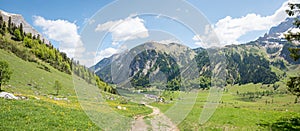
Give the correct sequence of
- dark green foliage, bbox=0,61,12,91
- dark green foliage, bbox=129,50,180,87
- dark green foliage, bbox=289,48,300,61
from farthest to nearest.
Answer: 1. dark green foliage, bbox=0,61,12,91
2. dark green foliage, bbox=289,48,300,61
3. dark green foliage, bbox=129,50,180,87

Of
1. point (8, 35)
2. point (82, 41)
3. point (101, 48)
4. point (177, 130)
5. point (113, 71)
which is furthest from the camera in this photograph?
point (8, 35)

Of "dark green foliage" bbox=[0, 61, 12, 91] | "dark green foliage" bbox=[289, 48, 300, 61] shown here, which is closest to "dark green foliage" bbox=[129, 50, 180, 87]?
"dark green foliage" bbox=[289, 48, 300, 61]

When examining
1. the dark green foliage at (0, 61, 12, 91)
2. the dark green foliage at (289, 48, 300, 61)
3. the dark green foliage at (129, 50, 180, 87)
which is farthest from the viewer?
the dark green foliage at (0, 61, 12, 91)

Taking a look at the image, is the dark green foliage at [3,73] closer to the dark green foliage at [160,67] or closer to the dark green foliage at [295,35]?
the dark green foliage at [160,67]

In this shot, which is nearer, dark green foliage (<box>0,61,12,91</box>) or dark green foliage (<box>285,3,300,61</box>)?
dark green foliage (<box>285,3,300,61</box>)

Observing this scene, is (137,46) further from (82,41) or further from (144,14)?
(82,41)

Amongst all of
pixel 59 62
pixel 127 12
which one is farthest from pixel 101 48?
pixel 59 62

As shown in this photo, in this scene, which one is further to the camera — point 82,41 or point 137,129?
point 137,129

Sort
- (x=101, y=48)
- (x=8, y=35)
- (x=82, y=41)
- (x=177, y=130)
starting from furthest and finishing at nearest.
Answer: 1. (x=8, y=35)
2. (x=177, y=130)
3. (x=101, y=48)
4. (x=82, y=41)

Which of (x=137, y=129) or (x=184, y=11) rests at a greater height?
(x=184, y=11)

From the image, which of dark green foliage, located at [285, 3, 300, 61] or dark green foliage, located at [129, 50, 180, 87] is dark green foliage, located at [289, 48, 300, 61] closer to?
dark green foliage, located at [285, 3, 300, 61]

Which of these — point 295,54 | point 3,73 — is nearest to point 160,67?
point 295,54
